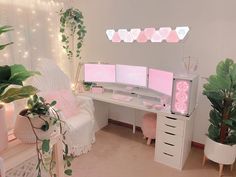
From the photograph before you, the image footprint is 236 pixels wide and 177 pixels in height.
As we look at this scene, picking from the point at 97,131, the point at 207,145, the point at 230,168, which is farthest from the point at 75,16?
the point at 230,168

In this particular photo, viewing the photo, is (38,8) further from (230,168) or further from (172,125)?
(230,168)

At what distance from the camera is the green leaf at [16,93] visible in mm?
976

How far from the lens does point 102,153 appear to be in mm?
2674

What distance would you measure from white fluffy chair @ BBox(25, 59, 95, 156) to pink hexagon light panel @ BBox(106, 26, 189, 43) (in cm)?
111

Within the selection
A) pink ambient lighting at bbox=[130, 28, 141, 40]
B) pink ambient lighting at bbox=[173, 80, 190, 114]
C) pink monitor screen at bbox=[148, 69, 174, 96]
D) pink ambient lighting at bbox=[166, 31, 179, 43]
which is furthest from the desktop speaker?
pink ambient lighting at bbox=[130, 28, 141, 40]

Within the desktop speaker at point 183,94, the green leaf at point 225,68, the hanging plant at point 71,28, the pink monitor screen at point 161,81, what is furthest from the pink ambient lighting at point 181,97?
the hanging plant at point 71,28

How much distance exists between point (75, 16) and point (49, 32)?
49 centimetres

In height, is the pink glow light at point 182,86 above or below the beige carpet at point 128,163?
above

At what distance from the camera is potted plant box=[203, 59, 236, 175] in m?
2.12

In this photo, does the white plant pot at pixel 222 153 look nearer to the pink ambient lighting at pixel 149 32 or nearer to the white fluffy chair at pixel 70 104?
the white fluffy chair at pixel 70 104

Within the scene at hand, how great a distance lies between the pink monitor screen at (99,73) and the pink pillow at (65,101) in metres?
0.53

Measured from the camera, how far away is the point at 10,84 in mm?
920

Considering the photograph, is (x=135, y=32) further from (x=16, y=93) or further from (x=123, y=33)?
(x=16, y=93)

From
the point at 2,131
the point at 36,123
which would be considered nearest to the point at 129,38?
Result: the point at 36,123
